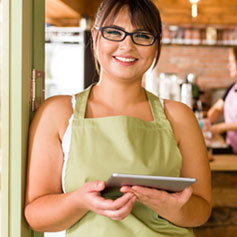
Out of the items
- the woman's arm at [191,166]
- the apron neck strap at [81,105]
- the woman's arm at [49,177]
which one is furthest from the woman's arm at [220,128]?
the woman's arm at [49,177]

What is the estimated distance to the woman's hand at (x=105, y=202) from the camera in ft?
3.19

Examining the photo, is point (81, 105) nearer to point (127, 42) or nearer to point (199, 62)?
point (127, 42)

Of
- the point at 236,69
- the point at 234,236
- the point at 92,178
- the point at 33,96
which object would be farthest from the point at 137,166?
the point at 236,69

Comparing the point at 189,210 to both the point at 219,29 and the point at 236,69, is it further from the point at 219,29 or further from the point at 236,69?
the point at 219,29

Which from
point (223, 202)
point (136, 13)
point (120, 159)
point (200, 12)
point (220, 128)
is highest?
point (200, 12)

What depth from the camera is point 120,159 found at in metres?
1.15

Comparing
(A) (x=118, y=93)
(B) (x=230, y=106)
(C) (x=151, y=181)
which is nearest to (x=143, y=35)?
(A) (x=118, y=93)

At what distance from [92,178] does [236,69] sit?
3187 mm

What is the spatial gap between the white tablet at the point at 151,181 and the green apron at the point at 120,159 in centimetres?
14

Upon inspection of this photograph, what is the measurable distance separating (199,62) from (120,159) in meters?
6.20

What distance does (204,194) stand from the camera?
125 cm

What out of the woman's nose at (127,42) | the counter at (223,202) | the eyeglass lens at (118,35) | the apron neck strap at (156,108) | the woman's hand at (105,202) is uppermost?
the eyeglass lens at (118,35)

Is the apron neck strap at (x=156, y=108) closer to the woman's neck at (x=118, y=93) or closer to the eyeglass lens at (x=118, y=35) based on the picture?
the woman's neck at (x=118, y=93)

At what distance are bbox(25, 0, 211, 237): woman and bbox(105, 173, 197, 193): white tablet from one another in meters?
0.06
